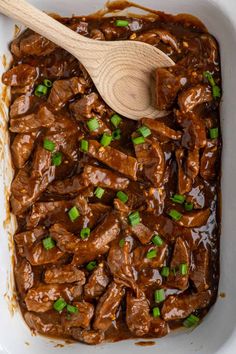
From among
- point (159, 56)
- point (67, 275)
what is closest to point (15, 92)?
point (159, 56)

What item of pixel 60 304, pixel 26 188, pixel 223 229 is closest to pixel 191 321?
pixel 223 229

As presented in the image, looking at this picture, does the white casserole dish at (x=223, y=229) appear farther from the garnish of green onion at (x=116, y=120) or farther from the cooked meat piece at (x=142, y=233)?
the garnish of green onion at (x=116, y=120)

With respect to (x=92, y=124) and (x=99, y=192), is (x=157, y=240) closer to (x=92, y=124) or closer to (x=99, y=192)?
(x=99, y=192)

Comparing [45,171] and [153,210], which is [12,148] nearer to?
[45,171]

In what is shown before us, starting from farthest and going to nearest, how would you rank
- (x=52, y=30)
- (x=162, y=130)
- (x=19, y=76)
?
(x=19, y=76) → (x=162, y=130) → (x=52, y=30)

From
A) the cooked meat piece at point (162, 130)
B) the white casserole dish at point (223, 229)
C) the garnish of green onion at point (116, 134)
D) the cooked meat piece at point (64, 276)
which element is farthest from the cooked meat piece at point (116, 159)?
the cooked meat piece at point (64, 276)
